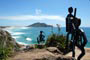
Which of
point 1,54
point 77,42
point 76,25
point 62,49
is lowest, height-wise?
point 62,49

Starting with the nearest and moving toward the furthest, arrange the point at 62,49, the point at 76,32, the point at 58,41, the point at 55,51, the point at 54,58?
the point at 76,32 < the point at 54,58 < the point at 55,51 < the point at 62,49 < the point at 58,41

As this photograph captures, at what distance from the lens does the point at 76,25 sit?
5.71 meters

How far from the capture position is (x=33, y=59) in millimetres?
7680

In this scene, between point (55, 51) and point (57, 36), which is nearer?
point (55, 51)

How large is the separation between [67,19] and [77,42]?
2.61 feet

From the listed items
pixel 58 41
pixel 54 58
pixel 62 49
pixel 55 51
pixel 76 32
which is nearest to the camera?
pixel 76 32

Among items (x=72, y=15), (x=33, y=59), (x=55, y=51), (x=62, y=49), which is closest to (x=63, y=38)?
(x=62, y=49)

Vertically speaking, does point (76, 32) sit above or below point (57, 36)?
above

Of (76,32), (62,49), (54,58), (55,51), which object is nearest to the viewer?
(76,32)

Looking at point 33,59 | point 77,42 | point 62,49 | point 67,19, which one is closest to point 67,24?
point 67,19

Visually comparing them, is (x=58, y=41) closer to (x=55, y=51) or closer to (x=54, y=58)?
(x=55, y=51)

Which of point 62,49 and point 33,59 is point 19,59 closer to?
point 33,59

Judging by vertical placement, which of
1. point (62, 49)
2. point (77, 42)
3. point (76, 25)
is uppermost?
point (76, 25)

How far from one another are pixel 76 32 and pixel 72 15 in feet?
1.98
